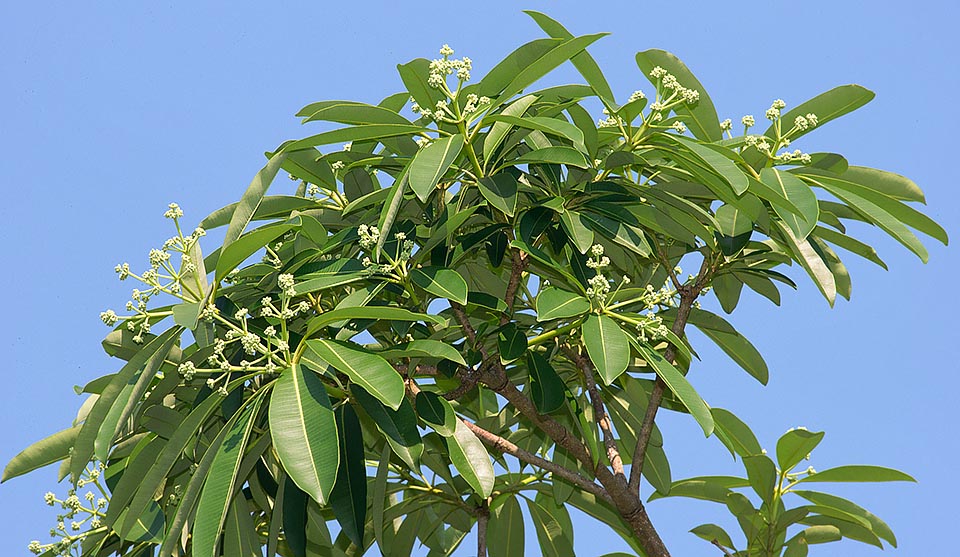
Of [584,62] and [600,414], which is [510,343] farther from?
[584,62]

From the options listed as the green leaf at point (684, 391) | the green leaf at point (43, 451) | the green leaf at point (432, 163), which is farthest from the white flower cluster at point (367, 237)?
the green leaf at point (43, 451)

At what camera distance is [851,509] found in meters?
2.33

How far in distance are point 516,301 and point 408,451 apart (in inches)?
27.5

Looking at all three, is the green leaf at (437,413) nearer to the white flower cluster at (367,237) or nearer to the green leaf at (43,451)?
the white flower cluster at (367,237)

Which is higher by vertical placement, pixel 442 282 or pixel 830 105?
pixel 830 105

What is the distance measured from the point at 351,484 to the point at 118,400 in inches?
16.6

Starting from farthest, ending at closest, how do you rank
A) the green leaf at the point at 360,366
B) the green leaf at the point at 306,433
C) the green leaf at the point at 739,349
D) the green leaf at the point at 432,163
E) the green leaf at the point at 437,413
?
1. the green leaf at the point at 739,349
2. the green leaf at the point at 437,413
3. the green leaf at the point at 432,163
4. the green leaf at the point at 360,366
5. the green leaf at the point at 306,433

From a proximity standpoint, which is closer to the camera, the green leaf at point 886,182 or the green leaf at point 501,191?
the green leaf at point 501,191

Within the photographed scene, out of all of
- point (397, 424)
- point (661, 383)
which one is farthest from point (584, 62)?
point (397, 424)

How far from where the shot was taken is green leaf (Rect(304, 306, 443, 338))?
5.73ft

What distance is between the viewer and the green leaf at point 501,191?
192 centimetres

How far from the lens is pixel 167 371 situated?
2160mm

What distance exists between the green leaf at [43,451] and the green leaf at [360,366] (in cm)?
65

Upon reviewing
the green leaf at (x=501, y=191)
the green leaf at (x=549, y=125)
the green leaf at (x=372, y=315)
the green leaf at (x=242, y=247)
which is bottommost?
the green leaf at (x=372, y=315)
